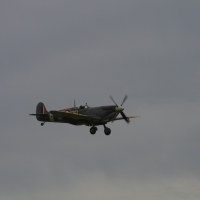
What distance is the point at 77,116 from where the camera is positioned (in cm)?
4728

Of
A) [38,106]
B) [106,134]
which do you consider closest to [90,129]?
[106,134]

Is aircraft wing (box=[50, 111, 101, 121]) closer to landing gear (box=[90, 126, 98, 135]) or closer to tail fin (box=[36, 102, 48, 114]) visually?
landing gear (box=[90, 126, 98, 135])

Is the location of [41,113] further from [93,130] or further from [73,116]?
[93,130]

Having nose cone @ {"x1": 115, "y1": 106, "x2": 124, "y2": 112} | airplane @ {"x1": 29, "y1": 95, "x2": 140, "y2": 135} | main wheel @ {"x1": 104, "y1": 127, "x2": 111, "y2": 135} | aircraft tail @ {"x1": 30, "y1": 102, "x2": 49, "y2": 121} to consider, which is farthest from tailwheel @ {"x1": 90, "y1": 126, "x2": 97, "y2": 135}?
aircraft tail @ {"x1": 30, "y1": 102, "x2": 49, "y2": 121}

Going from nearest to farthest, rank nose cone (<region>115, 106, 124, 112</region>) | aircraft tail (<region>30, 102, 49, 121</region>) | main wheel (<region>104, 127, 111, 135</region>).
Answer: nose cone (<region>115, 106, 124, 112</region>), main wheel (<region>104, 127, 111, 135</region>), aircraft tail (<region>30, 102, 49, 121</region>)

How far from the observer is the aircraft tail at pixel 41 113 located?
50741mm

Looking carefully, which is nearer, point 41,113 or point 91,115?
point 91,115

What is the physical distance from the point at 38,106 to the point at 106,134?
919 centimetres

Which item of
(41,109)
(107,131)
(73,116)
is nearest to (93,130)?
(107,131)

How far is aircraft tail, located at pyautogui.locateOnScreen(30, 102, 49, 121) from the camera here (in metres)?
50.7

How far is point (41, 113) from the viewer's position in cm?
5284

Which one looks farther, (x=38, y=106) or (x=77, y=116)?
(x=38, y=106)

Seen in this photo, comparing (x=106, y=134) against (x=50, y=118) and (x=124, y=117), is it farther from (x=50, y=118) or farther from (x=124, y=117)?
(x=50, y=118)

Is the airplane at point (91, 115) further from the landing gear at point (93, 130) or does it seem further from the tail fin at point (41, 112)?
the tail fin at point (41, 112)
